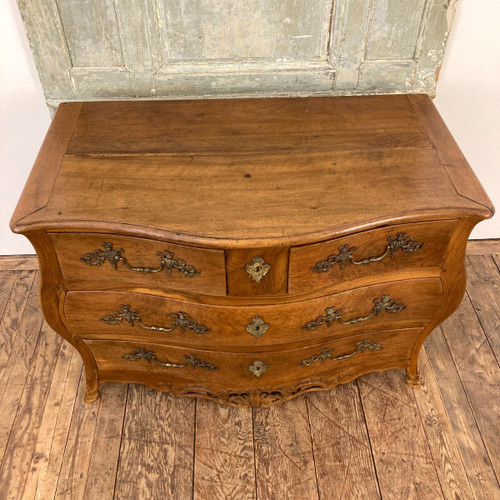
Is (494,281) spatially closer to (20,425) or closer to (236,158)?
(236,158)

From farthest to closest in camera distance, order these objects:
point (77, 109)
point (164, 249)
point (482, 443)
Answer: point (482, 443) → point (77, 109) → point (164, 249)

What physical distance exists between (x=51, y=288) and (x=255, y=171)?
0.64 metres

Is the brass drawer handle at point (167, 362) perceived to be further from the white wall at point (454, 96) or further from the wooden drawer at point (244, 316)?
the white wall at point (454, 96)

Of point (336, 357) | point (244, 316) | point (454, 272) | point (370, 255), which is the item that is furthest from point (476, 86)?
point (244, 316)

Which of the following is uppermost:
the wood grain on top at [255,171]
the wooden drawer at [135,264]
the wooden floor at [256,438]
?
the wood grain on top at [255,171]

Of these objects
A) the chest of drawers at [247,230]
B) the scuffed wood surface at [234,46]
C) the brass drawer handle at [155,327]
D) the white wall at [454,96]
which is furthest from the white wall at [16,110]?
the brass drawer handle at [155,327]

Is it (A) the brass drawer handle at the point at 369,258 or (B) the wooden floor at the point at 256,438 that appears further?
(B) the wooden floor at the point at 256,438

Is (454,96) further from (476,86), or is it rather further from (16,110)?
(16,110)

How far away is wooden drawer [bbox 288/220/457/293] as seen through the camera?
4.46 ft

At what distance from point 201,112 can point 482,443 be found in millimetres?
1391

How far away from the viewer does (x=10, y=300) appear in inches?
87.5

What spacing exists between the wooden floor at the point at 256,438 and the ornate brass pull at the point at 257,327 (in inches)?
18.0

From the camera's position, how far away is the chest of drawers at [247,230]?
1317mm

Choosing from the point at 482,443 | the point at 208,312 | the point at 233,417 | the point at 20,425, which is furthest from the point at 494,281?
the point at 20,425
